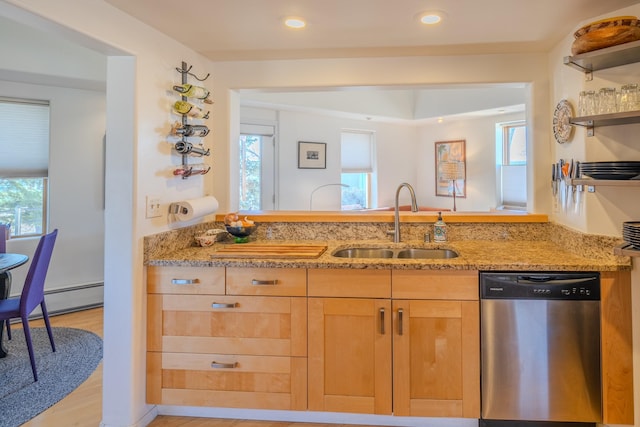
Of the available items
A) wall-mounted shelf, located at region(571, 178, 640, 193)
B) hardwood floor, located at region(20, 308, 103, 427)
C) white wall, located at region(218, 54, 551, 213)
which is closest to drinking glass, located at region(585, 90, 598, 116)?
wall-mounted shelf, located at region(571, 178, 640, 193)

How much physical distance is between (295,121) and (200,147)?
9.15ft

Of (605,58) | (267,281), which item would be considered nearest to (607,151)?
(605,58)

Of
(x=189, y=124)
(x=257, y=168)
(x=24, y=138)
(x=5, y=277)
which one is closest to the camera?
(x=189, y=124)

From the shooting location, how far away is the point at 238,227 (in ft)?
7.84

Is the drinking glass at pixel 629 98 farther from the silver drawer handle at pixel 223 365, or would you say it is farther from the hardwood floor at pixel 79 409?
the hardwood floor at pixel 79 409

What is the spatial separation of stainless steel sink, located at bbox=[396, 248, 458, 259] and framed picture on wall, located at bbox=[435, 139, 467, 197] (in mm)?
3603

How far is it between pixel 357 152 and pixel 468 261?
13.5 feet

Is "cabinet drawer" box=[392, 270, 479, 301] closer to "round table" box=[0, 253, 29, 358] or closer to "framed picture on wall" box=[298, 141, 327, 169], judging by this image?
"round table" box=[0, 253, 29, 358]

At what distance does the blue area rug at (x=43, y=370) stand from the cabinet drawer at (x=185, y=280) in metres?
Result: 1.01

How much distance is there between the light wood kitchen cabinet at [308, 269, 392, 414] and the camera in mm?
1837

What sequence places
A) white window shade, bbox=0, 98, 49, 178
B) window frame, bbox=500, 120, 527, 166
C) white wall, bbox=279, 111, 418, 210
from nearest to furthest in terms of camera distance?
white window shade, bbox=0, 98, 49, 178 < white wall, bbox=279, 111, 418, 210 < window frame, bbox=500, 120, 527, 166

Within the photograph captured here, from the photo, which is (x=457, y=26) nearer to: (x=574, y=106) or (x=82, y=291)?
(x=574, y=106)

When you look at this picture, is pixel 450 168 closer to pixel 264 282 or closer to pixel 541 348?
pixel 541 348

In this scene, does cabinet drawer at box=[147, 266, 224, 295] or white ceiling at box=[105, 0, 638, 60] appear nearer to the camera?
white ceiling at box=[105, 0, 638, 60]
